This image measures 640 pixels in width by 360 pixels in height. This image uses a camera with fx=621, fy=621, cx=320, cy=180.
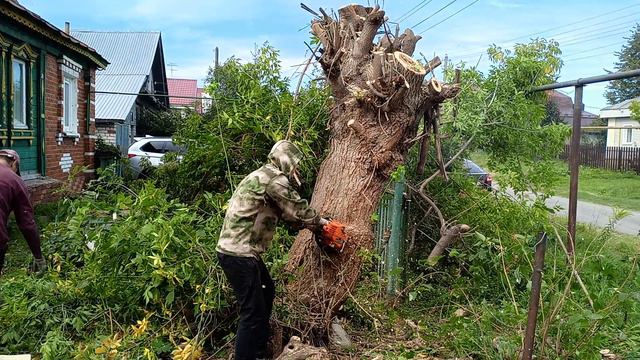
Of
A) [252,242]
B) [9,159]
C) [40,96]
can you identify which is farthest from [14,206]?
[40,96]

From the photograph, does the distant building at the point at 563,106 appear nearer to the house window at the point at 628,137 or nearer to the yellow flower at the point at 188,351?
the house window at the point at 628,137

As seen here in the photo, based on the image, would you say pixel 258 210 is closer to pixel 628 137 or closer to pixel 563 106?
pixel 628 137

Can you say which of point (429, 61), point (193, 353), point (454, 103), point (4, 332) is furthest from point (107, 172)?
point (454, 103)

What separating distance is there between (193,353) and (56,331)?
1.03m

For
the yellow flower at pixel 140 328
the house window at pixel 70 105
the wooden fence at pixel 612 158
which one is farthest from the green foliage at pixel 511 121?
the wooden fence at pixel 612 158

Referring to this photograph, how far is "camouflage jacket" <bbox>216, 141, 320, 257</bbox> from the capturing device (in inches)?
160

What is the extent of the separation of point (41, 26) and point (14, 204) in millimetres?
5626

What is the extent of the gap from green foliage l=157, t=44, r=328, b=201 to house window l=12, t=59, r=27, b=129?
4340mm

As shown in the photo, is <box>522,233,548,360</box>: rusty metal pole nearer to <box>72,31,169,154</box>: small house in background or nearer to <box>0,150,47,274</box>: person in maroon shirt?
<box>0,150,47,274</box>: person in maroon shirt

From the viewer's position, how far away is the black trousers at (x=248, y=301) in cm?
403

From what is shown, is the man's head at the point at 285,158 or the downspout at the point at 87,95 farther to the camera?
the downspout at the point at 87,95

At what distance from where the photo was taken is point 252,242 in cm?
412

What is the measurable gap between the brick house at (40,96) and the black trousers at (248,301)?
4264 millimetres

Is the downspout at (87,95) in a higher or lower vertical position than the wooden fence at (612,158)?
higher
